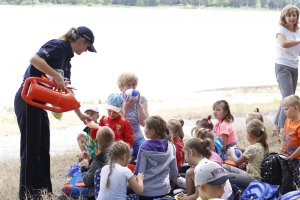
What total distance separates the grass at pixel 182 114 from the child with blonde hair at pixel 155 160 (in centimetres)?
95

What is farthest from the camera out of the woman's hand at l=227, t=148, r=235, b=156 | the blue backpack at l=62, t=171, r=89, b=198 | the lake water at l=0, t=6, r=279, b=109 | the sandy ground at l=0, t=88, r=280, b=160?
the lake water at l=0, t=6, r=279, b=109

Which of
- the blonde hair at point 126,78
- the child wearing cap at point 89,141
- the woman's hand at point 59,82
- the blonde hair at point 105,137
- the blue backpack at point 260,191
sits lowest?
the blue backpack at point 260,191

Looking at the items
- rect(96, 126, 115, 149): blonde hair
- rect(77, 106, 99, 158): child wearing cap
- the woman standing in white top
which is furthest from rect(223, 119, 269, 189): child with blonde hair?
the woman standing in white top

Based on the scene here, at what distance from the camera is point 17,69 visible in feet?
74.3

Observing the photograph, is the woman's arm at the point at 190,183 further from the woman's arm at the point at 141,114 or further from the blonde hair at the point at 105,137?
the woman's arm at the point at 141,114

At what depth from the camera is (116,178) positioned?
5031 millimetres

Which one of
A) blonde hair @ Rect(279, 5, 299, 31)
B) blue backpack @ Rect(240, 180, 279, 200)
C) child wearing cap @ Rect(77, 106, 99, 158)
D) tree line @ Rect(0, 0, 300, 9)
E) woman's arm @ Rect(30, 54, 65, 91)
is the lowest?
tree line @ Rect(0, 0, 300, 9)

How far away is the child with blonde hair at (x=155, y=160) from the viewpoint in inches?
216

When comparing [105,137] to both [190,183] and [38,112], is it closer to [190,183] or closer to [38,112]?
[38,112]

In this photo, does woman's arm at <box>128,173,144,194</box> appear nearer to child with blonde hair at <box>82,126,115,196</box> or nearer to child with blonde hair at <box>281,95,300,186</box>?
child with blonde hair at <box>82,126,115,196</box>

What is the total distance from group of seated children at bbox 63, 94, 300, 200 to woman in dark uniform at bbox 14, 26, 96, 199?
0.52m

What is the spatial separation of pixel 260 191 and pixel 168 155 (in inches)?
35.5

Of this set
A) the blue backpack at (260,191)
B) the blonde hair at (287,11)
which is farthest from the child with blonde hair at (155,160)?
the blonde hair at (287,11)

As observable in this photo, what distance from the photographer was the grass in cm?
664
